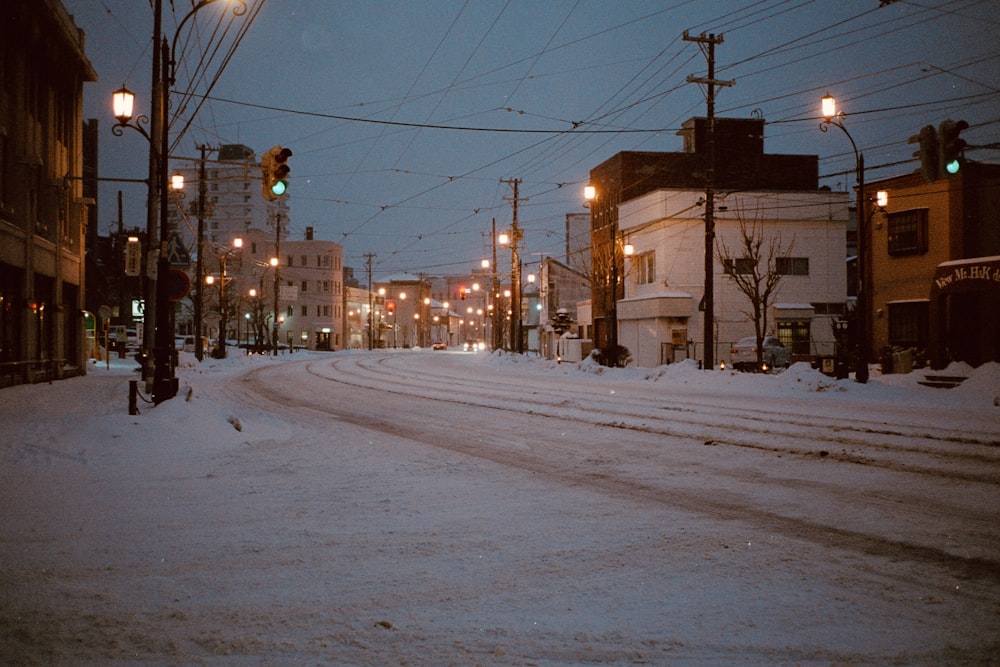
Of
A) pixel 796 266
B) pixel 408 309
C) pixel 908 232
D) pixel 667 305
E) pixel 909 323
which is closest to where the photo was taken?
pixel 908 232

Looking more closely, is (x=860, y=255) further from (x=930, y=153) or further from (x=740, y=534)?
(x=740, y=534)

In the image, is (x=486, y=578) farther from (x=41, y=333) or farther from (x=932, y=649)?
(x=41, y=333)

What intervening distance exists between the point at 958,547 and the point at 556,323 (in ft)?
133

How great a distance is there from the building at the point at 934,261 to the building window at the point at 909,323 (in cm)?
4

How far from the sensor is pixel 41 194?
2339 centimetres

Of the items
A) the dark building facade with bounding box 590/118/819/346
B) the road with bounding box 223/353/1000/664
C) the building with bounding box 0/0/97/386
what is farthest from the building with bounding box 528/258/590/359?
the road with bounding box 223/353/1000/664

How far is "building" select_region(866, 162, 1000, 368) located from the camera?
1136 inches

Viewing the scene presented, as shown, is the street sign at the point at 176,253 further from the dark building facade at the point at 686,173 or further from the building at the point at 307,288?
the building at the point at 307,288

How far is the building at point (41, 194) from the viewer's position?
20.5 metres

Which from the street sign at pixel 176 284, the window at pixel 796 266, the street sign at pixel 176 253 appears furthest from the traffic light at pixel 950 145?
the window at pixel 796 266

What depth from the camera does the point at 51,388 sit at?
20531 millimetres

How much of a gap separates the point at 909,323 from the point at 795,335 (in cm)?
855

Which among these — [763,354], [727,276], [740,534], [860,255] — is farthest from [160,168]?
[727,276]

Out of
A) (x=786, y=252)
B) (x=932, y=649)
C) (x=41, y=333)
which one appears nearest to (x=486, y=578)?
(x=932, y=649)
